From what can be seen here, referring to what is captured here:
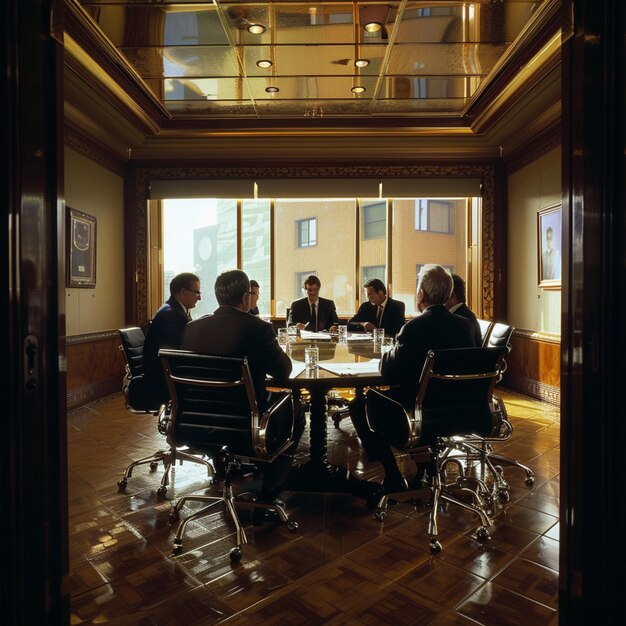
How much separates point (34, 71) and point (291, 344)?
2960mm

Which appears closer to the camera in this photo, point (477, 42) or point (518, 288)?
point (477, 42)

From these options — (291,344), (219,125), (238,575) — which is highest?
(219,125)

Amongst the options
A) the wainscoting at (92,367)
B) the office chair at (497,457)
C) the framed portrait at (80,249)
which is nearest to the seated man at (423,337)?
the office chair at (497,457)

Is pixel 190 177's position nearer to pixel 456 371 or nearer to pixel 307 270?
pixel 307 270

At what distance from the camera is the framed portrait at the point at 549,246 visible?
5324 mm

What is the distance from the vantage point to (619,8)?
1136 mm

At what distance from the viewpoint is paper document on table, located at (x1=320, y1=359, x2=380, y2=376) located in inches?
99.8

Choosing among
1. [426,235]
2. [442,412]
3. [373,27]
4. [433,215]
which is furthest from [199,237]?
[442,412]

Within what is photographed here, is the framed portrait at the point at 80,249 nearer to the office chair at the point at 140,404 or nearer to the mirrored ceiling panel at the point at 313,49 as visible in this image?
the mirrored ceiling panel at the point at 313,49

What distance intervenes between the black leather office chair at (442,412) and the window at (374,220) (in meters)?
4.58

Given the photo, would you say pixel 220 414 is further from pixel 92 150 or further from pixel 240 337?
pixel 92 150

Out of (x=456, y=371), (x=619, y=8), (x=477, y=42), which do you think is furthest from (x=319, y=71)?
(x=619, y=8)

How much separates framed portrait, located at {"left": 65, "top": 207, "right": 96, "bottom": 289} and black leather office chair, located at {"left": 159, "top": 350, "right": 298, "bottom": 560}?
3.52m

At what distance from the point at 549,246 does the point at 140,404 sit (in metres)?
4.63
